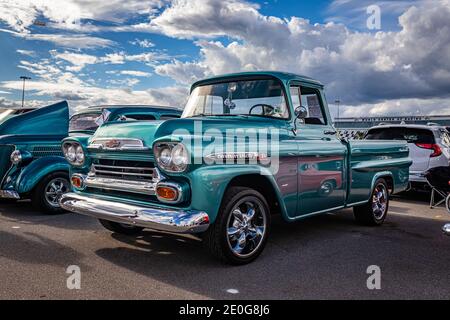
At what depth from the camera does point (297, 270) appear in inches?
160

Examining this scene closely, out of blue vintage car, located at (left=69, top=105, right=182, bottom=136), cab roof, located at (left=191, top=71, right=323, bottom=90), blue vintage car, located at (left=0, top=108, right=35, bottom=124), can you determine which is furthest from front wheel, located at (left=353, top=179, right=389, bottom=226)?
blue vintage car, located at (left=0, top=108, right=35, bottom=124)

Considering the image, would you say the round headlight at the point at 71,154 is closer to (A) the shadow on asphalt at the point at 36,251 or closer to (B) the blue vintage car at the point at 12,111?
(A) the shadow on asphalt at the point at 36,251

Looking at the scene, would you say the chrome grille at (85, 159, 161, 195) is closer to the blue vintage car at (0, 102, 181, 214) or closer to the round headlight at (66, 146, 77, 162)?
the round headlight at (66, 146, 77, 162)

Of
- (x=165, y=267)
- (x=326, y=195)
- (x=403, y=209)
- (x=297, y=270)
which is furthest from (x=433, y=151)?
(x=165, y=267)

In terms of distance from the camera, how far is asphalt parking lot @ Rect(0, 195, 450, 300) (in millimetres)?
3490

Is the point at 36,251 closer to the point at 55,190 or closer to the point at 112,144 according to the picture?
the point at 112,144

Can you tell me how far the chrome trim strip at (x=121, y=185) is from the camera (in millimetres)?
3918

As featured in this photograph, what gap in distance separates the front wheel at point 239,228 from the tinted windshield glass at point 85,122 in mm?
4578

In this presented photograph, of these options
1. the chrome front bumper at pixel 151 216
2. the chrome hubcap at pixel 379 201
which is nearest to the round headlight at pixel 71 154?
the chrome front bumper at pixel 151 216

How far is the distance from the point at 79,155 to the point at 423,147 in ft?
22.3

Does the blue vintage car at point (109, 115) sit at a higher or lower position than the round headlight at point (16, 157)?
higher

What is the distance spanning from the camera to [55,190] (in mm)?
6781

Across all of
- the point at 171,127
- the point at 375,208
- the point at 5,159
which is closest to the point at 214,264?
the point at 171,127
